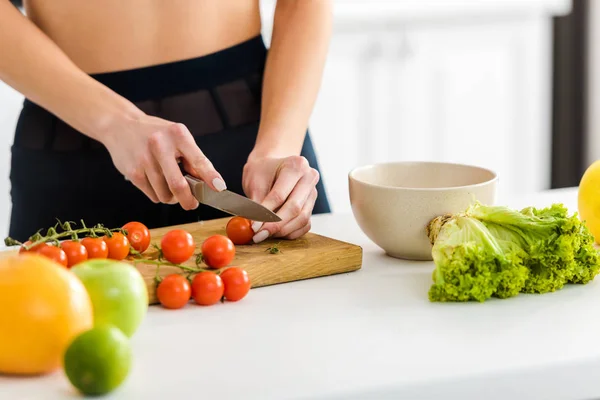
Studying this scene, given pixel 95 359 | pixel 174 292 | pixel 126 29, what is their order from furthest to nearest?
pixel 126 29 < pixel 174 292 < pixel 95 359

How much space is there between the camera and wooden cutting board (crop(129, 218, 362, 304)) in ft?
3.69

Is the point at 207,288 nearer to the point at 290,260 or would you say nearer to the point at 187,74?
the point at 290,260

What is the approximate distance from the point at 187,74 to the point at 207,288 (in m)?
0.72

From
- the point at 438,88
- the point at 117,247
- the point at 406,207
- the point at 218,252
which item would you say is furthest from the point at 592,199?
the point at 438,88

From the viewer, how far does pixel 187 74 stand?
5.46ft

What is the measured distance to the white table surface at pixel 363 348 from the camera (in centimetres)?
81

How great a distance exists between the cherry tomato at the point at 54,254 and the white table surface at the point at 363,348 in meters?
0.13

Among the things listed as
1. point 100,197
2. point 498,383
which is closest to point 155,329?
point 498,383

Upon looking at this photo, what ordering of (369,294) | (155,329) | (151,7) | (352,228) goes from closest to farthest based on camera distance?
(155,329) → (369,294) → (352,228) → (151,7)

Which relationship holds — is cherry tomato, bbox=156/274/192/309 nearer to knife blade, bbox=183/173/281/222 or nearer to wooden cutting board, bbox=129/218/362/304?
wooden cutting board, bbox=129/218/362/304

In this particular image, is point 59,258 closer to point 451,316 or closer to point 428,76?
point 451,316

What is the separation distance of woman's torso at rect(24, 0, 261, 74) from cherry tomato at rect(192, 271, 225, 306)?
2.32 ft

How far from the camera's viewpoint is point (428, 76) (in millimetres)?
3268

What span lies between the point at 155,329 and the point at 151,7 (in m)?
0.84
